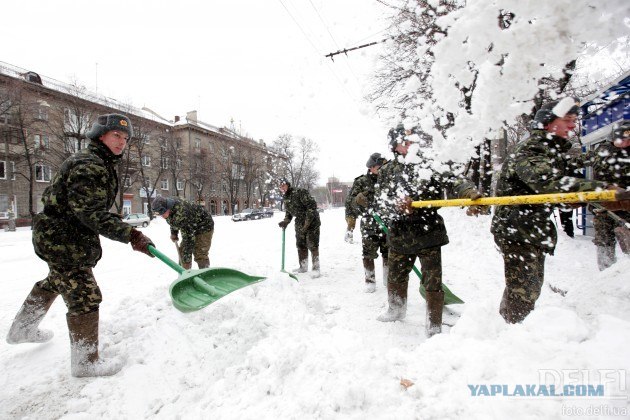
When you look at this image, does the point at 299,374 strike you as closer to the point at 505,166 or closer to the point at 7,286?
the point at 505,166

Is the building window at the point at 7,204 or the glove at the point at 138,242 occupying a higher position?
the building window at the point at 7,204

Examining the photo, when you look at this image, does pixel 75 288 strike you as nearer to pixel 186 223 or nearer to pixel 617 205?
pixel 186 223

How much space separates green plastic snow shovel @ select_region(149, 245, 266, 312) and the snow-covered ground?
0.72 ft

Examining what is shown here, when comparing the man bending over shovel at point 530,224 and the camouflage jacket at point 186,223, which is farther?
the camouflage jacket at point 186,223

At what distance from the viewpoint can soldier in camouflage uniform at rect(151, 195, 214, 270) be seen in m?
4.51

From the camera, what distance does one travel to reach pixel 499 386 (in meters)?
1.32

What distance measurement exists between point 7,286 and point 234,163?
34.3m

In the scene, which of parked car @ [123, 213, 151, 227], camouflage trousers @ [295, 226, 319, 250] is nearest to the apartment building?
parked car @ [123, 213, 151, 227]

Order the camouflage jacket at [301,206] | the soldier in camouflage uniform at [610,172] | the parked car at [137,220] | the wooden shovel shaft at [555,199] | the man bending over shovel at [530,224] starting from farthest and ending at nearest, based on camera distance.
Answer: the parked car at [137,220], the camouflage jacket at [301,206], the soldier in camouflage uniform at [610,172], the man bending over shovel at [530,224], the wooden shovel shaft at [555,199]

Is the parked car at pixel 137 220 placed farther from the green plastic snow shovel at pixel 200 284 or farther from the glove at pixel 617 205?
the glove at pixel 617 205

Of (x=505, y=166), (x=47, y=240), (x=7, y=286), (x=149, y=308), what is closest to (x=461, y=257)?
(x=505, y=166)

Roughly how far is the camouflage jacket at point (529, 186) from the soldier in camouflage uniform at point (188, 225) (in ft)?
12.7

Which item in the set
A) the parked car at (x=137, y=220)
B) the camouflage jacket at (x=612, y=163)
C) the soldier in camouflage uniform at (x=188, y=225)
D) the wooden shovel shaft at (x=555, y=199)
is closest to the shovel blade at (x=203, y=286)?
the soldier in camouflage uniform at (x=188, y=225)

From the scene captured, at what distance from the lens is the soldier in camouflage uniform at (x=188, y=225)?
4512mm
